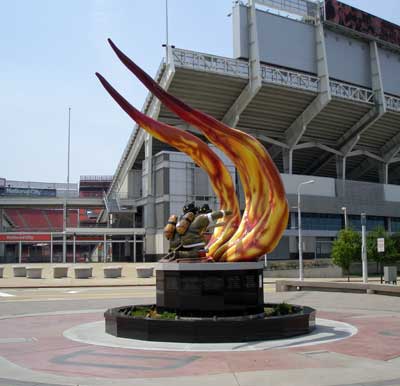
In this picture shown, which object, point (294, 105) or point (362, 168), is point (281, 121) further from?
point (362, 168)

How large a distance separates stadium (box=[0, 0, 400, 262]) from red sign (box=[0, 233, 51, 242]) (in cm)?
11

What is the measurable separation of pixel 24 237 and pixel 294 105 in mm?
33504

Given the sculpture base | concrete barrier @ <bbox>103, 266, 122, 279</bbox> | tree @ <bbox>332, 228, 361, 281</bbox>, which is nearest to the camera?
the sculpture base

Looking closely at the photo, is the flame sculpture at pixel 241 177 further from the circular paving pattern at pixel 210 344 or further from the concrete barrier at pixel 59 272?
the concrete barrier at pixel 59 272

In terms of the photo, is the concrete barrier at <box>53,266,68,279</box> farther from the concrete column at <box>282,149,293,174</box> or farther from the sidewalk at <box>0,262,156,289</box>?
the concrete column at <box>282,149,293,174</box>

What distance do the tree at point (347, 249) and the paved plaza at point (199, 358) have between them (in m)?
34.1

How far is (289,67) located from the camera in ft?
201

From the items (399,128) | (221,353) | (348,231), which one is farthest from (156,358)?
(399,128)

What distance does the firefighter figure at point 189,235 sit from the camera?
14.8 m

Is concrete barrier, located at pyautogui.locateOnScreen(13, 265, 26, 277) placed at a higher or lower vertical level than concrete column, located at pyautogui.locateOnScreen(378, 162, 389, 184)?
lower

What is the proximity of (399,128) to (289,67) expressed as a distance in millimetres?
21837

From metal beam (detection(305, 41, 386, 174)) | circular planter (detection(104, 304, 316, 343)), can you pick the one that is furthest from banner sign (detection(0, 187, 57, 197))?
circular planter (detection(104, 304, 316, 343))

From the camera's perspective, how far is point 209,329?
12.5 meters

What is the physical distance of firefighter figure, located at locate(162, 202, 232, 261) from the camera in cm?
1475
